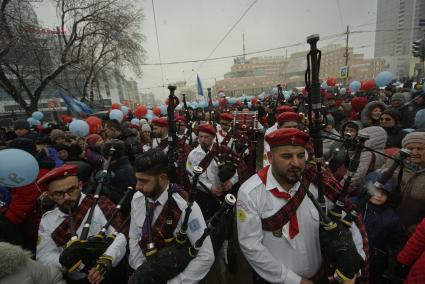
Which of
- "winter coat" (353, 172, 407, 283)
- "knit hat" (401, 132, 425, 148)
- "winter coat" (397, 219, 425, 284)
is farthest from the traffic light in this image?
"winter coat" (397, 219, 425, 284)

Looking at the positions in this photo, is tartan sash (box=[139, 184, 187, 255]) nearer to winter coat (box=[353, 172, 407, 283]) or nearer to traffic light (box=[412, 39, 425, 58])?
winter coat (box=[353, 172, 407, 283])

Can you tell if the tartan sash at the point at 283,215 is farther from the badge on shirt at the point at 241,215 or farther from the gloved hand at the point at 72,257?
the gloved hand at the point at 72,257

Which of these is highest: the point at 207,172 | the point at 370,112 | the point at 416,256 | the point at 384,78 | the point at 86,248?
the point at 384,78

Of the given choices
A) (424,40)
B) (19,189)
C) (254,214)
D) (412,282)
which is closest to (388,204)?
(412,282)

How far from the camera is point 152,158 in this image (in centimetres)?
202

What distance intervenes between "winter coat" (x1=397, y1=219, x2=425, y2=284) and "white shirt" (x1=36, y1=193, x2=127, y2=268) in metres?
2.50

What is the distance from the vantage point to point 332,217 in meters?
1.72

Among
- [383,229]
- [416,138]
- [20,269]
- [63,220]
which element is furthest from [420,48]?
[20,269]

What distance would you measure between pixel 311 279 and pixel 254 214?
804 millimetres

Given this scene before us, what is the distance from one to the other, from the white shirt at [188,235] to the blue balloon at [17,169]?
55.6 inches

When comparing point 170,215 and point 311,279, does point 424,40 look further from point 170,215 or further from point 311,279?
point 170,215

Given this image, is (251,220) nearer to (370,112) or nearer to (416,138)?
(416,138)

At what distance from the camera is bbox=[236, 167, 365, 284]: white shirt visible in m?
1.85

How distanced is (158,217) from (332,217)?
1.46 metres
